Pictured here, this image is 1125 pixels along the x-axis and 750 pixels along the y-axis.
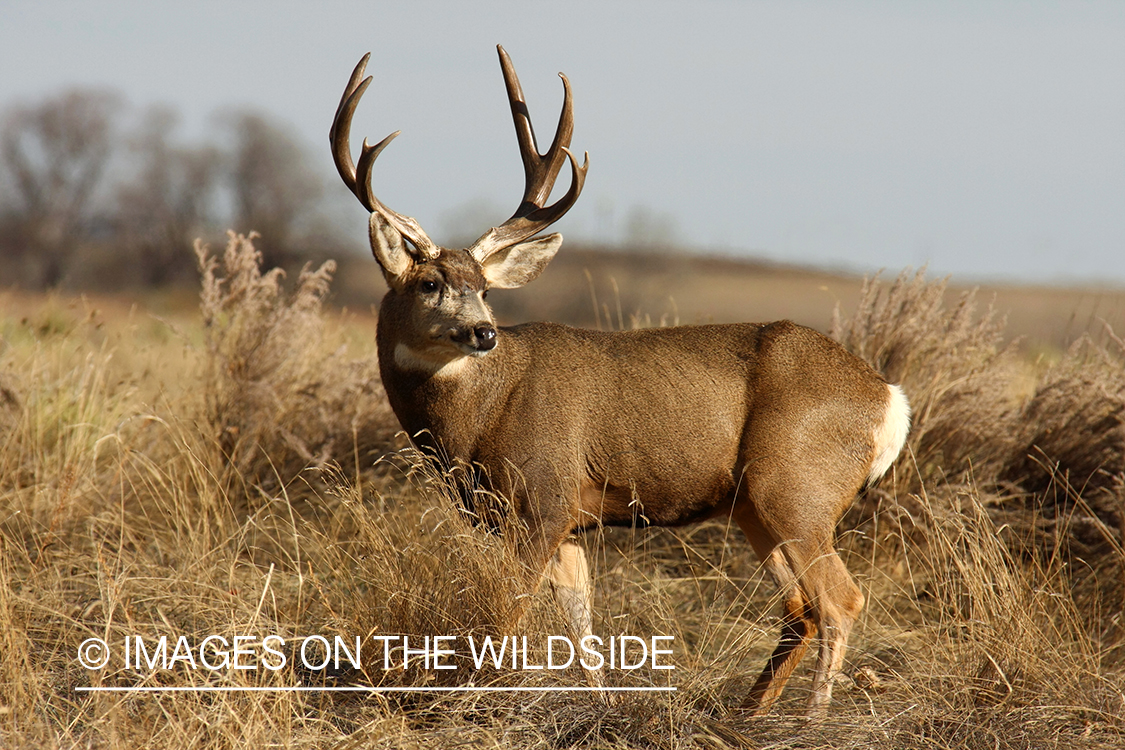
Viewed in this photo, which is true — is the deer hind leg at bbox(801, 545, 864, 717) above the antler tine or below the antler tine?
below

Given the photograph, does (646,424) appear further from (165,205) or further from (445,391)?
(165,205)

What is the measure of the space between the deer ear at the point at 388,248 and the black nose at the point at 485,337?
1.85 ft

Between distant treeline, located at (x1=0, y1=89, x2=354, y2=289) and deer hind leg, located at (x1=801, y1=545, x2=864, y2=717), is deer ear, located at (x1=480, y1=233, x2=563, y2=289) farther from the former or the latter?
distant treeline, located at (x1=0, y1=89, x2=354, y2=289)

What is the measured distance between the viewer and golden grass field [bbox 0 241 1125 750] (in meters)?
3.86

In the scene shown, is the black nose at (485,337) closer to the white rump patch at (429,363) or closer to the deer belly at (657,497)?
the white rump patch at (429,363)

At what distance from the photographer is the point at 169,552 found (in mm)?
5410

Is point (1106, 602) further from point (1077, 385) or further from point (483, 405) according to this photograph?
point (483, 405)

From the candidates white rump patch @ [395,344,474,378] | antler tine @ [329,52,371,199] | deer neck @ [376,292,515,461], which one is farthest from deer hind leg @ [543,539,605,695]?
antler tine @ [329,52,371,199]

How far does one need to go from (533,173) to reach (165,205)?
29.9 m

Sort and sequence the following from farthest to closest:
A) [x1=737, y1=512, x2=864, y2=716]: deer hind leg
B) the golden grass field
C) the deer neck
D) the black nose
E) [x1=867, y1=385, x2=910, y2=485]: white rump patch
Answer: [x1=867, y1=385, x2=910, y2=485]: white rump patch < the deer neck < [x1=737, y1=512, x2=864, y2=716]: deer hind leg < the black nose < the golden grass field

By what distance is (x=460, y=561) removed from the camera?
13.1ft

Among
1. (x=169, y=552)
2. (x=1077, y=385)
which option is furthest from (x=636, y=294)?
(x=169, y=552)

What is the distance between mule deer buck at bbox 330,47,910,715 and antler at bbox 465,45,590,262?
1.08 feet

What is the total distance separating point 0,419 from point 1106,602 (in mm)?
6354
